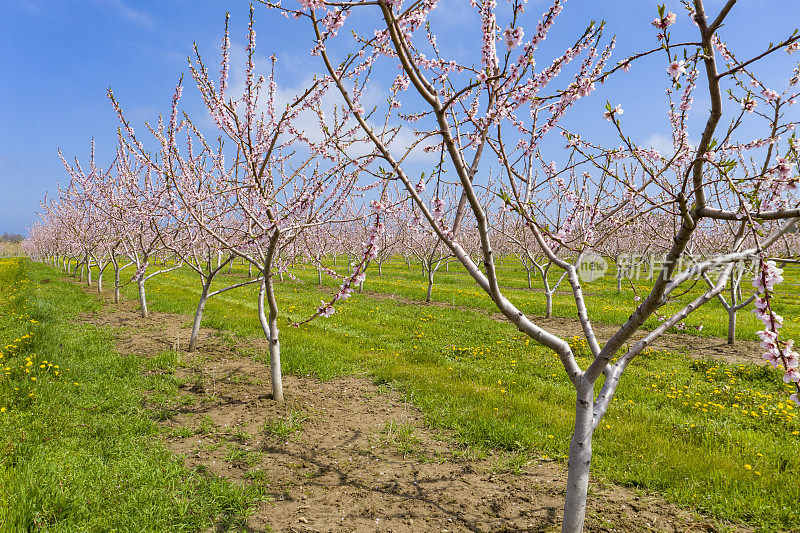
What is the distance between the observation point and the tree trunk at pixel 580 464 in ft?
10.7

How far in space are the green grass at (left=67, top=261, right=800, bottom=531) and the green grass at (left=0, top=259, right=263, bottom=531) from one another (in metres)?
3.01

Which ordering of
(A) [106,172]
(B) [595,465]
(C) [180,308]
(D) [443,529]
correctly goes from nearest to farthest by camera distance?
(D) [443,529] < (B) [595,465] < (C) [180,308] < (A) [106,172]

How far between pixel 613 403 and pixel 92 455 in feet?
25.8

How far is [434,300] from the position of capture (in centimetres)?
1995

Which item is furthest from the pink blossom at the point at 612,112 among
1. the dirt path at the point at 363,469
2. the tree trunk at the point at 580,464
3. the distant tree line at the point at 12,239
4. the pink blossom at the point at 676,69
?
the distant tree line at the point at 12,239

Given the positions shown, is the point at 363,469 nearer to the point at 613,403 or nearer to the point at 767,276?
the point at 767,276

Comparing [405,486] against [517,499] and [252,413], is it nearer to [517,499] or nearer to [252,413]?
[517,499]

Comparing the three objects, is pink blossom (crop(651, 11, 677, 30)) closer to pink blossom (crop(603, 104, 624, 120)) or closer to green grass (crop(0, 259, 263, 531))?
pink blossom (crop(603, 104, 624, 120))

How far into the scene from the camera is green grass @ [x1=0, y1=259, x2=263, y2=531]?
3648mm

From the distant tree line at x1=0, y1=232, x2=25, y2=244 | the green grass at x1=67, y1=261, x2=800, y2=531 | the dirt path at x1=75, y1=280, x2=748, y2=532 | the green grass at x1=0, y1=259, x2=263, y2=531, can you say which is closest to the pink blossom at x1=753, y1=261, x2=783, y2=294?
the dirt path at x1=75, y1=280, x2=748, y2=532

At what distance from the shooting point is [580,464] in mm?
3262

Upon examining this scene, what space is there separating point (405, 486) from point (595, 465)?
2434mm

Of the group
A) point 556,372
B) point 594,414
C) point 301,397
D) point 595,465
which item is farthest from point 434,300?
point 594,414

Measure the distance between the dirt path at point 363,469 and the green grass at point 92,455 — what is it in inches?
12.6
